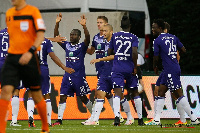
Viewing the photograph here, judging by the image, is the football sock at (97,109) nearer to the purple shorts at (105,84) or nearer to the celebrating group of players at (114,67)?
the celebrating group of players at (114,67)

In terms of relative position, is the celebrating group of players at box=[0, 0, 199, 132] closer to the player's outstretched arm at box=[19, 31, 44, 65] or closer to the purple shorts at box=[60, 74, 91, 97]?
the purple shorts at box=[60, 74, 91, 97]

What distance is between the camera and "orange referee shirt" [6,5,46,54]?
32.2ft

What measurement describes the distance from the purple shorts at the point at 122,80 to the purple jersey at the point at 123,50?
0.10 meters

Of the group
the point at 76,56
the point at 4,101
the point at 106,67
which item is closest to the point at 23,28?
the point at 4,101

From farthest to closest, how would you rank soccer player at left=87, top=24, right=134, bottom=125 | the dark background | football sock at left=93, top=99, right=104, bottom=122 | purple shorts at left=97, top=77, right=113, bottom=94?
the dark background
purple shorts at left=97, top=77, right=113, bottom=94
soccer player at left=87, top=24, right=134, bottom=125
football sock at left=93, top=99, right=104, bottom=122

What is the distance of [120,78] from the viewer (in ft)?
45.3

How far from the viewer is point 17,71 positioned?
9.85 metres

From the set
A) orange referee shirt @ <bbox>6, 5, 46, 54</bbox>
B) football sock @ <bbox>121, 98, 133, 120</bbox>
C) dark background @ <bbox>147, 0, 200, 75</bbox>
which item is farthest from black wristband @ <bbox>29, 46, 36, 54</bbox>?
dark background @ <bbox>147, 0, 200, 75</bbox>

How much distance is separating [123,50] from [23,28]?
4309 mm

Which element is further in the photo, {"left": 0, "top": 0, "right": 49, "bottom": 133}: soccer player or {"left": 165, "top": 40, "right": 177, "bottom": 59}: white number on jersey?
{"left": 165, "top": 40, "right": 177, "bottom": 59}: white number on jersey

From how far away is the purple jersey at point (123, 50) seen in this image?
45.3 ft

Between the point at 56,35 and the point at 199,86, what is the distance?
14.7 feet

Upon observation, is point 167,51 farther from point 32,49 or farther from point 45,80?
point 32,49

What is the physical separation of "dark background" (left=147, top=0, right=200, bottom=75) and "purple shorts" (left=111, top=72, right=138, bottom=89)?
824 inches
